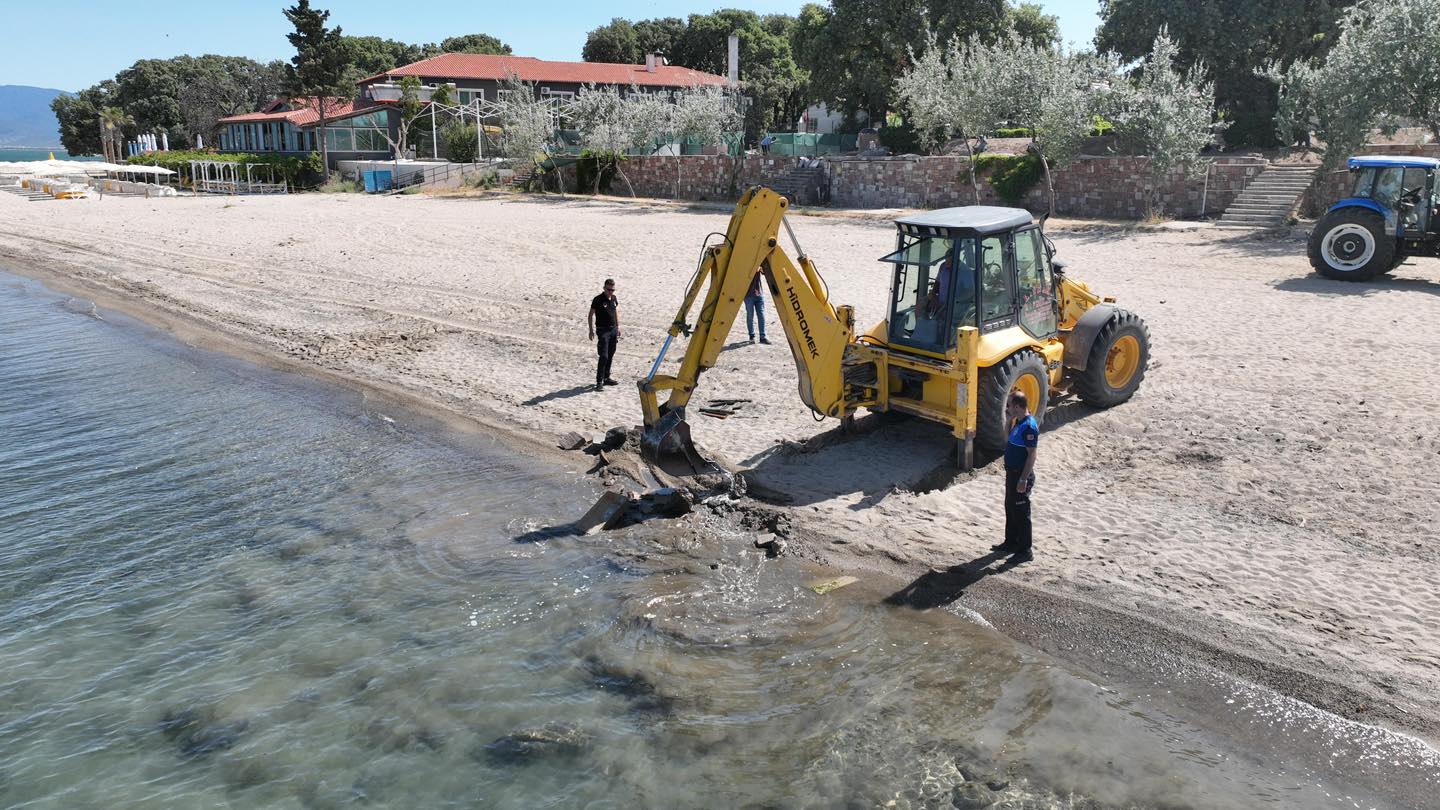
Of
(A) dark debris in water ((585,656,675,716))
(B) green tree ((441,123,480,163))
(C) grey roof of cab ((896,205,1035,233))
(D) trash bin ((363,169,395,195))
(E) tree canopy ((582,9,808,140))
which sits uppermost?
(E) tree canopy ((582,9,808,140))

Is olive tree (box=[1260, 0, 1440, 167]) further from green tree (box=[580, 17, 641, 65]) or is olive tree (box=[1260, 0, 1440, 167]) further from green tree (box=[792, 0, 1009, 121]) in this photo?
green tree (box=[580, 17, 641, 65])

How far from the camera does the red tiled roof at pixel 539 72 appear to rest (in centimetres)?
6419

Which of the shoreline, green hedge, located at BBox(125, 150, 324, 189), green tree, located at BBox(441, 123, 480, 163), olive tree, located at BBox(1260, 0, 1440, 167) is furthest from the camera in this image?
green hedge, located at BBox(125, 150, 324, 189)

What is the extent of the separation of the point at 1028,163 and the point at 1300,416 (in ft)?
75.2

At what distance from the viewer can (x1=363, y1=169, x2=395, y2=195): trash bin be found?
170 feet

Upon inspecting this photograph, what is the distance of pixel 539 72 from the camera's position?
65.3 metres

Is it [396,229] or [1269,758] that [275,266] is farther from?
[1269,758]

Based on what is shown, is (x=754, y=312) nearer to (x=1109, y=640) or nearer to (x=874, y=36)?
(x=1109, y=640)

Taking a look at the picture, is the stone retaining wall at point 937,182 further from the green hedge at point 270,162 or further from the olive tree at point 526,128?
the green hedge at point 270,162

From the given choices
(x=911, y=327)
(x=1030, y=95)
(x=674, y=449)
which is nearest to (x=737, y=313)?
(x=674, y=449)

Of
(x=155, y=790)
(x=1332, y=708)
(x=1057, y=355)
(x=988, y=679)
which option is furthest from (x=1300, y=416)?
(x=155, y=790)

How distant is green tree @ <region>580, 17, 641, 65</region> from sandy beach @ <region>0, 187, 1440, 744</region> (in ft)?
199

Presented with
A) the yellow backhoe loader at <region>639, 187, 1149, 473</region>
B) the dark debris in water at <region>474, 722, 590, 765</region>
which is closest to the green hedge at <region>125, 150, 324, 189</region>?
the yellow backhoe loader at <region>639, 187, 1149, 473</region>

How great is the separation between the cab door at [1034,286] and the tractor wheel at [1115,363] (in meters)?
0.69
